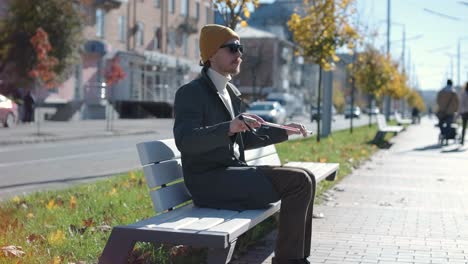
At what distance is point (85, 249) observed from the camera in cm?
518

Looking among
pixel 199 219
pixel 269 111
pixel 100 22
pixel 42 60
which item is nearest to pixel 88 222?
pixel 199 219

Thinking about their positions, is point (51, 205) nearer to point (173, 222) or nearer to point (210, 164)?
point (210, 164)

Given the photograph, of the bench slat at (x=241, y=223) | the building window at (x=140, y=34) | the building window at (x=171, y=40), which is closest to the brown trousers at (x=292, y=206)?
the bench slat at (x=241, y=223)

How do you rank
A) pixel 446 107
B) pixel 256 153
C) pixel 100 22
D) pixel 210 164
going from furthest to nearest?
pixel 100 22 < pixel 446 107 < pixel 256 153 < pixel 210 164

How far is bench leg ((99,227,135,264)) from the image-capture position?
409 cm

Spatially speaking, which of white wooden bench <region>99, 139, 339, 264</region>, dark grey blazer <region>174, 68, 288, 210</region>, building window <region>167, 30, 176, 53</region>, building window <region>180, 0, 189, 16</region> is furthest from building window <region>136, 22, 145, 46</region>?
dark grey blazer <region>174, 68, 288, 210</region>

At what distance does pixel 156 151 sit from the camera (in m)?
5.14

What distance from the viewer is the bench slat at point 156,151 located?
4949 mm

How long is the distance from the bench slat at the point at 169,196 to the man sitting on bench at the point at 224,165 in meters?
0.19

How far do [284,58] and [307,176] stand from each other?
86.3 m

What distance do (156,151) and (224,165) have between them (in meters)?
0.58

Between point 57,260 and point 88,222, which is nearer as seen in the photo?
point 57,260

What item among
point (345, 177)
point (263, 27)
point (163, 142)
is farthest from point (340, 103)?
point (163, 142)

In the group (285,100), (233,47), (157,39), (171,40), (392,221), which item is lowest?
(392,221)
